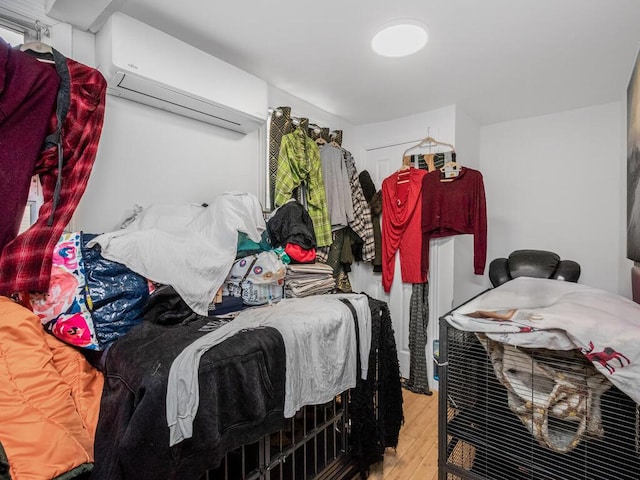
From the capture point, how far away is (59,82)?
1278 mm

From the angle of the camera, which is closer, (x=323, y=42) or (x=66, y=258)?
(x=66, y=258)

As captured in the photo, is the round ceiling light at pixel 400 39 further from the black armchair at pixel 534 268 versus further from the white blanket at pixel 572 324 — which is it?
the black armchair at pixel 534 268

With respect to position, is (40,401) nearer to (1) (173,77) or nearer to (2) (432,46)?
(1) (173,77)

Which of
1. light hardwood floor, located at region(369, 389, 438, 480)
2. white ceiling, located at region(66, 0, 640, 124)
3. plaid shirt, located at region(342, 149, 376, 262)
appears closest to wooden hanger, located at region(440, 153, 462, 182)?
white ceiling, located at region(66, 0, 640, 124)

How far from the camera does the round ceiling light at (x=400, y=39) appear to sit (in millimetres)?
1614

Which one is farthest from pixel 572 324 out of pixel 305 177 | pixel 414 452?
pixel 305 177

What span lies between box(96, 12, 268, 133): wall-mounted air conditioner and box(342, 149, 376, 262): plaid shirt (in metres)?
1.09

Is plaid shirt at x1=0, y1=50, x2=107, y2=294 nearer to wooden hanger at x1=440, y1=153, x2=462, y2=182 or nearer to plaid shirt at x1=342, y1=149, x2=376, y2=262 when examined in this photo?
plaid shirt at x1=342, y1=149, x2=376, y2=262

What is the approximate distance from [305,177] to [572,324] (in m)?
1.78

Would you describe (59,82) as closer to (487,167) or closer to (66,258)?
(66,258)

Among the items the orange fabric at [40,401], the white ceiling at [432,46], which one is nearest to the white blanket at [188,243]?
the orange fabric at [40,401]

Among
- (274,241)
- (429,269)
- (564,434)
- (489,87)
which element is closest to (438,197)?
(429,269)

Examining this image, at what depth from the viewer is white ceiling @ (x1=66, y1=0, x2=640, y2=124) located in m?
1.50

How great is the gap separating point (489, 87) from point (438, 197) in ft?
2.81
